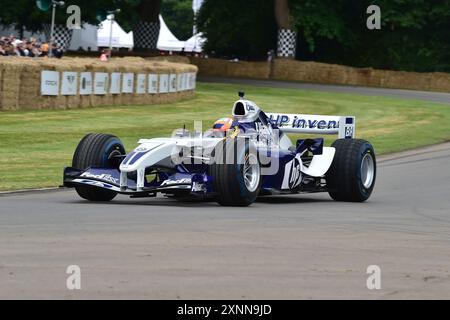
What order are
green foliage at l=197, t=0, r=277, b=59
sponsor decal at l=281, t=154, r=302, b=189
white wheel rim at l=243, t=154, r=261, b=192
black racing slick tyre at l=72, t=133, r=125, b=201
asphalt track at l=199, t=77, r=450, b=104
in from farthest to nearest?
green foliage at l=197, t=0, r=277, b=59, asphalt track at l=199, t=77, r=450, b=104, sponsor decal at l=281, t=154, r=302, b=189, black racing slick tyre at l=72, t=133, r=125, b=201, white wheel rim at l=243, t=154, r=261, b=192

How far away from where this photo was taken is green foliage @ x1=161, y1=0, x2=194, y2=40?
124250 millimetres

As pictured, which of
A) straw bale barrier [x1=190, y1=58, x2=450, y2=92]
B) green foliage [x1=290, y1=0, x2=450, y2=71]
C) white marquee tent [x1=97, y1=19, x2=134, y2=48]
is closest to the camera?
straw bale barrier [x1=190, y1=58, x2=450, y2=92]

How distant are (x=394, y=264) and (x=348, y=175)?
5.34m

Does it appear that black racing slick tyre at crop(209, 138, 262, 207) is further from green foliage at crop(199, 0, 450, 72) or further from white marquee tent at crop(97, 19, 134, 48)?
white marquee tent at crop(97, 19, 134, 48)

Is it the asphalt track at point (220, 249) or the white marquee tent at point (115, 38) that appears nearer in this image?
the asphalt track at point (220, 249)

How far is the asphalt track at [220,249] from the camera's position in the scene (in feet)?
25.5

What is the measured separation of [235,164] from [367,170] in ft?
9.61

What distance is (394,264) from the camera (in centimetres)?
905

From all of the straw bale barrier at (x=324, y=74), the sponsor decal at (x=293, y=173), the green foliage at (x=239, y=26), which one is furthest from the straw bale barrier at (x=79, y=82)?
the green foliage at (x=239, y=26)

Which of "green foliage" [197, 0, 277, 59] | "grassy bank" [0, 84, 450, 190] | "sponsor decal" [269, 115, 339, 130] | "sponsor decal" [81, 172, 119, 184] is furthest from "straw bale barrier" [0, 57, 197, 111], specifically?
"green foliage" [197, 0, 277, 59]

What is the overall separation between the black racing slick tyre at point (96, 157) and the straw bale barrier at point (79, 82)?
46.2 feet

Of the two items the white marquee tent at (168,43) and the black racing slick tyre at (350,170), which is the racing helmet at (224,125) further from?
the white marquee tent at (168,43)

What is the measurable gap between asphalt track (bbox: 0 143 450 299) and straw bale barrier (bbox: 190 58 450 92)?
39.2 metres
